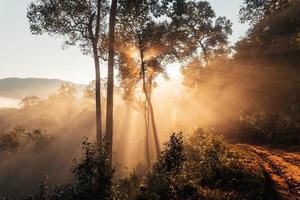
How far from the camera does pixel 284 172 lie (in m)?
10.4

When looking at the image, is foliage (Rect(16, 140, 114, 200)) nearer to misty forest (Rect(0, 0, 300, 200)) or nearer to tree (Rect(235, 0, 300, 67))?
misty forest (Rect(0, 0, 300, 200))

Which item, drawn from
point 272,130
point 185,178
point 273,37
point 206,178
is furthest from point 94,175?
point 273,37

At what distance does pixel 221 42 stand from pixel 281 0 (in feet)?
82.9

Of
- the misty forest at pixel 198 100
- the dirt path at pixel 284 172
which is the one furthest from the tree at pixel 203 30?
the dirt path at pixel 284 172

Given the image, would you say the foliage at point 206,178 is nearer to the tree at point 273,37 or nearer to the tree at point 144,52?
the tree at point 273,37

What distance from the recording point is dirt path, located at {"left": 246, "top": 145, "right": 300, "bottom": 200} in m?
8.20

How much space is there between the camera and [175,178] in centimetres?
1079

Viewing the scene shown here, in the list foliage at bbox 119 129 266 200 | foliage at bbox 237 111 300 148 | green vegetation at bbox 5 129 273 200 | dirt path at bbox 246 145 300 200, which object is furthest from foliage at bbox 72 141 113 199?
foliage at bbox 237 111 300 148

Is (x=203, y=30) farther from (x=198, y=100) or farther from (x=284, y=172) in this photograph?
(x=284, y=172)

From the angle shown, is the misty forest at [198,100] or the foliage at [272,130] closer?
the misty forest at [198,100]

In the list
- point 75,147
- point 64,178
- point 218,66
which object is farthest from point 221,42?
point 75,147

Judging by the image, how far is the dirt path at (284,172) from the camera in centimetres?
820

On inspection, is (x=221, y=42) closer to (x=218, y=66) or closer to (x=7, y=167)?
(x=218, y=66)

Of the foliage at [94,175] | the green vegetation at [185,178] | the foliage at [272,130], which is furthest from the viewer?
the foliage at [272,130]
